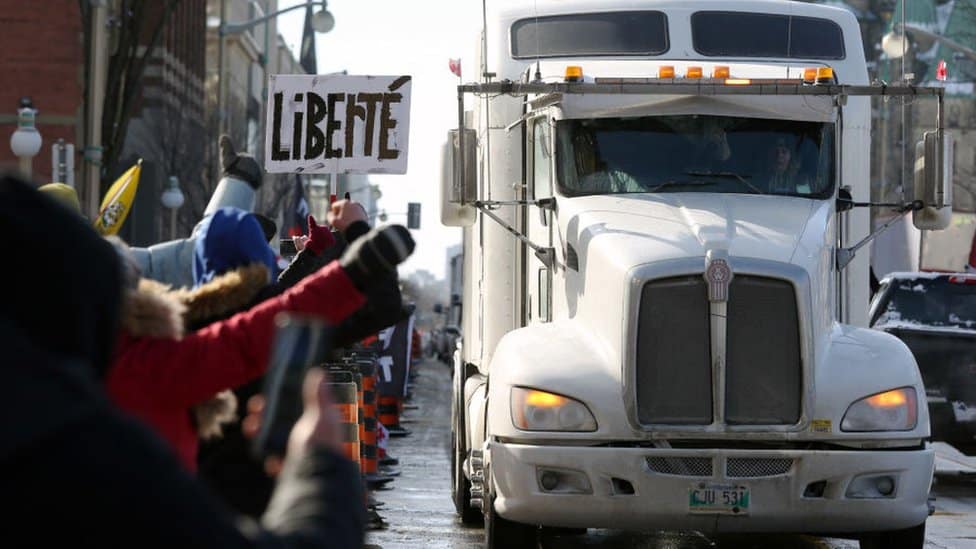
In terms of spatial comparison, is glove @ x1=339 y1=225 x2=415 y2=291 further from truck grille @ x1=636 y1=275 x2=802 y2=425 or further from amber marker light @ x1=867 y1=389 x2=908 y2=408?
amber marker light @ x1=867 y1=389 x2=908 y2=408

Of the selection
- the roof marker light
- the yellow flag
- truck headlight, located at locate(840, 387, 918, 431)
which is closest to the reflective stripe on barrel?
the yellow flag

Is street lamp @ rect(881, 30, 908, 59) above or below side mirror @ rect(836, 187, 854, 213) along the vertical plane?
above

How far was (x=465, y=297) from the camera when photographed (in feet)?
44.7

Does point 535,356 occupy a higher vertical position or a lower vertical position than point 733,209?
lower

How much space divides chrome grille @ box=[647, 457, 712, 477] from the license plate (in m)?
0.07

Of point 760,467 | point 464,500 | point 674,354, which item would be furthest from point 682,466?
point 464,500

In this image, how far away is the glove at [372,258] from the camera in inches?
160

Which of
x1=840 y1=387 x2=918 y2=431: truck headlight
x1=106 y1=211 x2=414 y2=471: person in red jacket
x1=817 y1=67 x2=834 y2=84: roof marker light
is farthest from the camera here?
x1=817 y1=67 x2=834 y2=84: roof marker light

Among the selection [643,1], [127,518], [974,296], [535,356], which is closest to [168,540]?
[127,518]

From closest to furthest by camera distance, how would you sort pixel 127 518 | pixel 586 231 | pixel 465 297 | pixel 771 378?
pixel 127 518
pixel 771 378
pixel 586 231
pixel 465 297

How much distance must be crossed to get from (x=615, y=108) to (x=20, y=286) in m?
9.17

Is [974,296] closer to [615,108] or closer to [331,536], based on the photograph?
[615,108]

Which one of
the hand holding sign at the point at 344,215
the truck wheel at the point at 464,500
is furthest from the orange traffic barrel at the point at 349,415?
the hand holding sign at the point at 344,215

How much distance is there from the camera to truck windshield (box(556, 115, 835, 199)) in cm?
Answer: 1111
